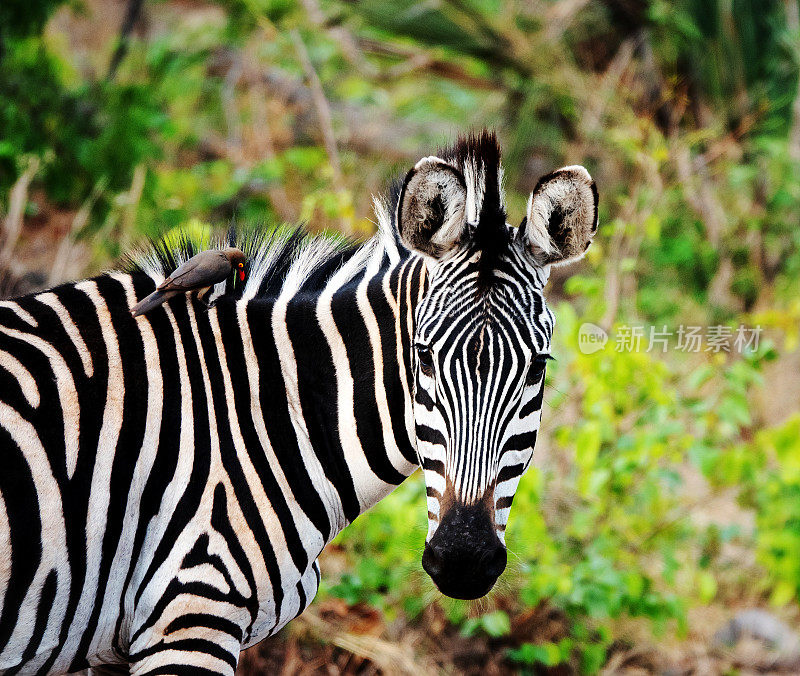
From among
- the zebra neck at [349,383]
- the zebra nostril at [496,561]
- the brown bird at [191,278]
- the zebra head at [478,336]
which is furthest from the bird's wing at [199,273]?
the zebra nostril at [496,561]

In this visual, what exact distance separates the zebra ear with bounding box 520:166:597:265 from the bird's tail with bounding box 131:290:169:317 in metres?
1.10

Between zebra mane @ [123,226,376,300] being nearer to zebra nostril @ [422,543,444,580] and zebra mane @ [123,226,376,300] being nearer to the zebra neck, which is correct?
the zebra neck

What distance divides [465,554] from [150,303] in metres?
1.19

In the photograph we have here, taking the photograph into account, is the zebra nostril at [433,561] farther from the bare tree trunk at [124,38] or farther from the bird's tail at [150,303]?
the bare tree trunk at [124,38]

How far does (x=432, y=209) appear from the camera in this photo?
2.27m

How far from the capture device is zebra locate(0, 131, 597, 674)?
214 centimetres

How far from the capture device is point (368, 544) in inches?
187

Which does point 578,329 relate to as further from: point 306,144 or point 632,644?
point 306,144

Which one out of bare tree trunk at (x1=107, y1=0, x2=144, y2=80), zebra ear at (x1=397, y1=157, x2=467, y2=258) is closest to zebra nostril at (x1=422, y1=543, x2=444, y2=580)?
zebra ear at (x1=397, y1=157, x2=467, y2=258)

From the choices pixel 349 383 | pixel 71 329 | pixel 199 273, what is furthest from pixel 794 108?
pixel 71 329

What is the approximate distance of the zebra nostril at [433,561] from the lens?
2100 mm

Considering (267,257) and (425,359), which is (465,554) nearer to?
(425,359)

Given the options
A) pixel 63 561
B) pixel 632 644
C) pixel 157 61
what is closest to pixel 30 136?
pixel 157 61

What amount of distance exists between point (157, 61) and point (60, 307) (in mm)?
6100
